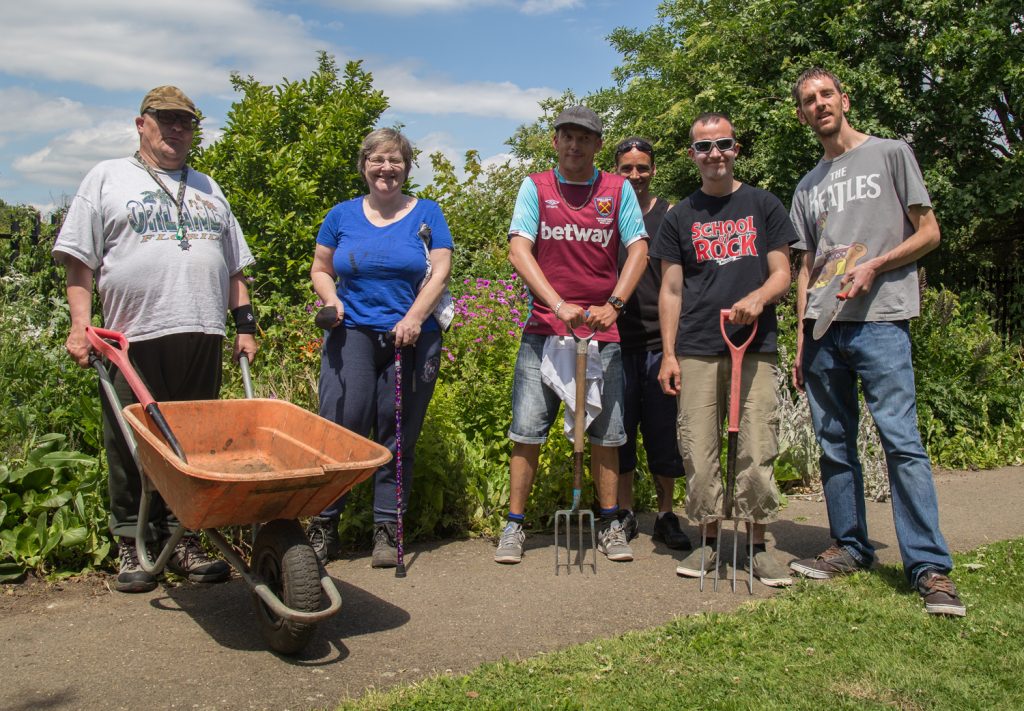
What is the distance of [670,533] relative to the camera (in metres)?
5.06

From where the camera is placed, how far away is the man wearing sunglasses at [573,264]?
4641 mm

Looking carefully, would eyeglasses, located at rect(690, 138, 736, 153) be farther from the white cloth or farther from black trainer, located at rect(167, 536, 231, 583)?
black trainer, located at rect(167, 536, 231, 583)

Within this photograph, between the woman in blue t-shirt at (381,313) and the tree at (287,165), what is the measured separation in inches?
81.1

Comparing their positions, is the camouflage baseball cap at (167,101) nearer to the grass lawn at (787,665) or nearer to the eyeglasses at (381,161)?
the eyeglasses at (381,161)

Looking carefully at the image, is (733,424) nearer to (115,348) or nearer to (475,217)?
(115,348)

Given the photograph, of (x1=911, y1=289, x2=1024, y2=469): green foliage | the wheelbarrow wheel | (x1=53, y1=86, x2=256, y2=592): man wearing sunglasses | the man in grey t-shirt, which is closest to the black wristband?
(x1=53, y1=86, x2=256, y2=592): man wearing sunglasses

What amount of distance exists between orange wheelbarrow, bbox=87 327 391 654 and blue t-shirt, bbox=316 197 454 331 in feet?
2.33

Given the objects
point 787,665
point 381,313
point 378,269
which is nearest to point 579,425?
point 381,313

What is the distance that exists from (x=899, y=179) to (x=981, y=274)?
879 cm

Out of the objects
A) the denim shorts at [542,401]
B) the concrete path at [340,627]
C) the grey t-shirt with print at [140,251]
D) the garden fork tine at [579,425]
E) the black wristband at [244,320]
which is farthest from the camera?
the denim shorts at [542,401]

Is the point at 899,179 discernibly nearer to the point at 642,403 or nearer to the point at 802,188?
the point at 802,188

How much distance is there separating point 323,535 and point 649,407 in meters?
1.86

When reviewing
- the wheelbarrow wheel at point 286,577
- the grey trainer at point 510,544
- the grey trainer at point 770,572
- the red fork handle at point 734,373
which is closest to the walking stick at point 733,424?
the red fork handle at point 734,373

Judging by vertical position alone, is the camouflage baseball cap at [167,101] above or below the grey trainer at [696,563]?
above
